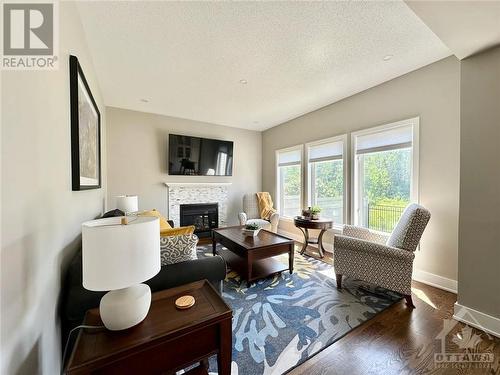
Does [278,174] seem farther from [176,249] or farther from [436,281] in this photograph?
[176,249]

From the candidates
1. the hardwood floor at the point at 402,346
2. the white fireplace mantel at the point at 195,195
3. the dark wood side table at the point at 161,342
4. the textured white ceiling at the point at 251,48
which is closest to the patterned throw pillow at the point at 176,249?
the dark wood side table at the point at 161,342

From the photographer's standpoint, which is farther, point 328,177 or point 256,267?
point 328,177

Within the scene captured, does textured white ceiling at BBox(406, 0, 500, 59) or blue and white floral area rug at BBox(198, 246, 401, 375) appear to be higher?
textured white ceiling at BBox(406, 0, 500, 59)

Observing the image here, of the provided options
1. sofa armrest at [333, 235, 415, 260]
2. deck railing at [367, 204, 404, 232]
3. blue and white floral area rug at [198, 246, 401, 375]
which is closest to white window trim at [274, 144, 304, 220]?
deck railing at [367, 204, 404, 232]

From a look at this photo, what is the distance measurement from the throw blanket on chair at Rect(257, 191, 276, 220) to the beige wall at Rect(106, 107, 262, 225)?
0.74 m

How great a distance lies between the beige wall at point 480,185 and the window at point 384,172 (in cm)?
86

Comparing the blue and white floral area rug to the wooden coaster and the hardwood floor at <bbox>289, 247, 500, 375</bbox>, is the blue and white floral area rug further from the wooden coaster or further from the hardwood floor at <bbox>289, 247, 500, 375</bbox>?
the wooden coaster

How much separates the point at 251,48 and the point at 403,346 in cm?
302

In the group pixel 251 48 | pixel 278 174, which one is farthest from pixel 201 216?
pixel 251 48

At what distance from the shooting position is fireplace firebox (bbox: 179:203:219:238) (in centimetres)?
457

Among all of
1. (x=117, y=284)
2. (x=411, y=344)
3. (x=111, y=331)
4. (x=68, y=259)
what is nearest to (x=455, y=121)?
(x=411, y=344)

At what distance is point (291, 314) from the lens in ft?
6.48

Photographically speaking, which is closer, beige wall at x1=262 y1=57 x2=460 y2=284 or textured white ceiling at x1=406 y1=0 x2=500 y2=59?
textured white ceiling at x1=406 y1=0 x2=500 y2=59

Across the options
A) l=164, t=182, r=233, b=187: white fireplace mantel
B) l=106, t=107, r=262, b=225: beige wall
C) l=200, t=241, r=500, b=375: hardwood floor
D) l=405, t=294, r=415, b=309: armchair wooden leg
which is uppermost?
l=106, t=107, r=262, b=225: beige wall
